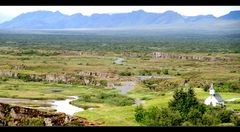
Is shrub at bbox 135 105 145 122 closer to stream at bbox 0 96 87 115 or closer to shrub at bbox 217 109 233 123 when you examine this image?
stream at bbox 0 96 87 115

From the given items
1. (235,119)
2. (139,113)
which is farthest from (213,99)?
(139,113)

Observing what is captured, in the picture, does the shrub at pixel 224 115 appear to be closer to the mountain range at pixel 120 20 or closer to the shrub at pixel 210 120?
the shrub at pixel 210 120

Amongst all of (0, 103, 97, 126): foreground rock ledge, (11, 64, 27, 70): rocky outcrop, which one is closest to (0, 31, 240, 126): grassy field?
(11, 64, 27, 70): rocky outcrop

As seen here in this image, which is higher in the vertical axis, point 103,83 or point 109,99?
point 103,83

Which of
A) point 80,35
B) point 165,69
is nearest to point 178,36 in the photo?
point 165,69

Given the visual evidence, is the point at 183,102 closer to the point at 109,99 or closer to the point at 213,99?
the point at 213,99
